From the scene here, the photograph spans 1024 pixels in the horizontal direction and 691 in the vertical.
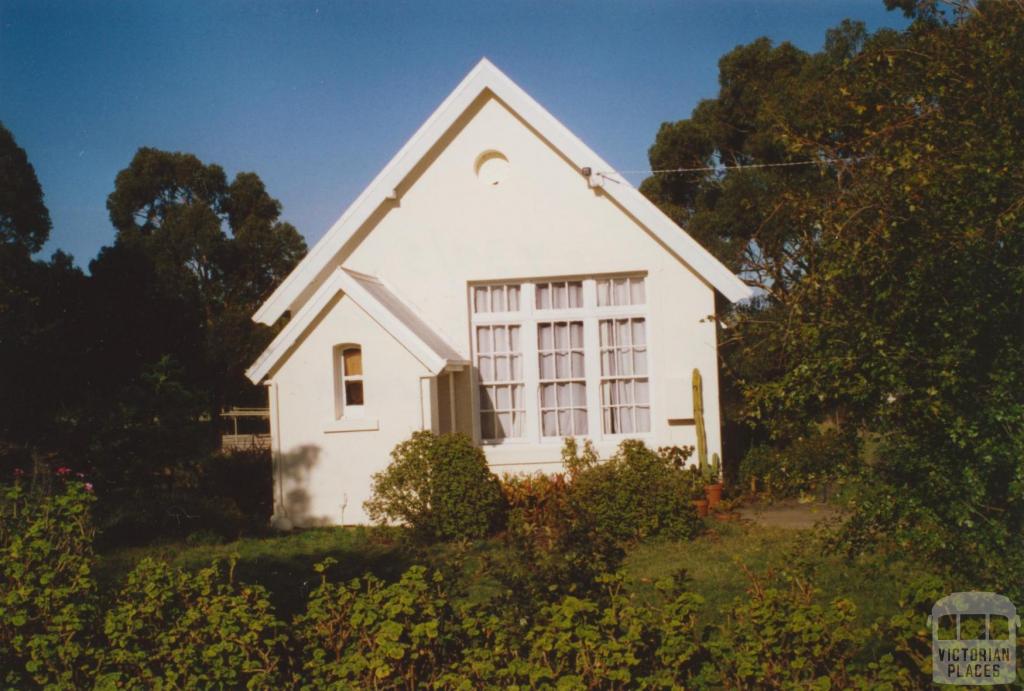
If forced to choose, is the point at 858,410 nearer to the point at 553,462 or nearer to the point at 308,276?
the point at 553,462

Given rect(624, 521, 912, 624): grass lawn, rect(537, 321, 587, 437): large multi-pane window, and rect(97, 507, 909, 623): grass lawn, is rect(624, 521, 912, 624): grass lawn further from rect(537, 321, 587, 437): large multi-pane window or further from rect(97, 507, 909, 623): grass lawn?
rect(537, 321, 587, 437): large multi-pane window

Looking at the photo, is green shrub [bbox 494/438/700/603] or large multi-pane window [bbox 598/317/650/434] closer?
green shrub [bbox 494/438/700/603]

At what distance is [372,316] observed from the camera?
12094 mm

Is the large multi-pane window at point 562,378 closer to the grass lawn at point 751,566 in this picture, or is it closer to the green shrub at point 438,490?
the green shrub at point 438,490

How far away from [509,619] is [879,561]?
2.37m

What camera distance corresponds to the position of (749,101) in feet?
74.6

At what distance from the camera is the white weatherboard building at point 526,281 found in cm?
1313

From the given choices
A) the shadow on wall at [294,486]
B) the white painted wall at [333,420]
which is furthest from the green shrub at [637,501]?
the shadow on wall at [294,486]

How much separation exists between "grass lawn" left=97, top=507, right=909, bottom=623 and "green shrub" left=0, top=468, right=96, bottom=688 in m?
0.37

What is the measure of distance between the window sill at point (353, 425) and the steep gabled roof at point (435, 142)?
7.68ft

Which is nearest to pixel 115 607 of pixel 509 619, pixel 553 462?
pixel 509 619

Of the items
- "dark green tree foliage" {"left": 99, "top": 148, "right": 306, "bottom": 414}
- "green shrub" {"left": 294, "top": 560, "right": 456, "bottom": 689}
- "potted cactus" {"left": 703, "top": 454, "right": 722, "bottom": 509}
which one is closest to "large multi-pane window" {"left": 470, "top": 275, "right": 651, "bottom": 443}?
"potted cactus" {"left": 703, "top": 454, "right": 722, "bottom": 509}

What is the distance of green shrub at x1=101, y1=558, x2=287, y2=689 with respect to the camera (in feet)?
16.4

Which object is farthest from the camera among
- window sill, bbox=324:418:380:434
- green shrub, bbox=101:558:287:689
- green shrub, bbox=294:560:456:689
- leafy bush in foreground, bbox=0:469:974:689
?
window sill, bbox=324:418:380:434
